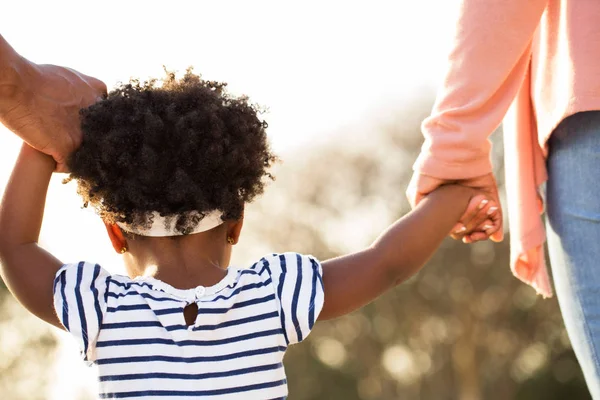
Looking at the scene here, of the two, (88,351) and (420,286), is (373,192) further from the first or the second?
(88,351)

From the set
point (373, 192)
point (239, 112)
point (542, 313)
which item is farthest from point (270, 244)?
point (239, 112)

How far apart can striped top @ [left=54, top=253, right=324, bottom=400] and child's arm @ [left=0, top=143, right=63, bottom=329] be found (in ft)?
0.21

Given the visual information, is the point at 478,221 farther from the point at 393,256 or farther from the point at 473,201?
the point at 393,256

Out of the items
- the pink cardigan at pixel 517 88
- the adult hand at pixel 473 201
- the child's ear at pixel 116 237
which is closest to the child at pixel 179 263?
the child's ear at pixel 116 237

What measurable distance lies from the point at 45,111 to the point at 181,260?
550 millimetres

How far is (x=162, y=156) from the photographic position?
2420mm

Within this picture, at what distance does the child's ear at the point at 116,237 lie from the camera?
2.52 m

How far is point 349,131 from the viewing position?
78.3 ft

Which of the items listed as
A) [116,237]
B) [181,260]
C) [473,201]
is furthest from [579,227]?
[116,237]

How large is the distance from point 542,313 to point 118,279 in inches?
890

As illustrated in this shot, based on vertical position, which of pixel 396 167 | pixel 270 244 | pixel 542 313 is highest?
pixel 396 167

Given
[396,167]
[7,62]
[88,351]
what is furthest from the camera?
[396,167]

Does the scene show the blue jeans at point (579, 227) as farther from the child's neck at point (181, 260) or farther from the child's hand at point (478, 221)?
the child's neck at point (181, 260)

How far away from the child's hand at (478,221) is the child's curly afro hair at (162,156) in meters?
0.70
